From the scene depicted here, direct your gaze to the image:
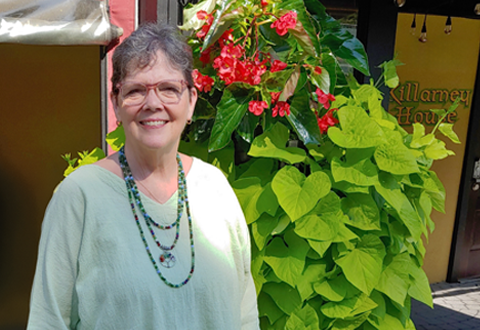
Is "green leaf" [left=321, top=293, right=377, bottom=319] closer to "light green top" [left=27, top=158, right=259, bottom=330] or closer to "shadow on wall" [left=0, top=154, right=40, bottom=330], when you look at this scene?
"light green top" [left=27, top=158, right=259, bottom=330]

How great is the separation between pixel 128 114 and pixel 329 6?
8.16ft

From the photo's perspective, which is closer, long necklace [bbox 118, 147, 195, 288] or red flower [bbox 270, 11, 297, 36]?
long necklace [bbox 118, 147, 195, 288]

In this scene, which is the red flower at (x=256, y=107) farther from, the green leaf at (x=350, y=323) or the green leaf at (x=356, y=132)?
the green leaf at (x=350, y=323)

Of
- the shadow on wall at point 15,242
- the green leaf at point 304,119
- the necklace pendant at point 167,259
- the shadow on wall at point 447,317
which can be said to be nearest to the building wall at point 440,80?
the shadow on wall at point 447,317

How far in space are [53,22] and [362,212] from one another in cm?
164

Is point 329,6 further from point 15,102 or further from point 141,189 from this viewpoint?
point 141,189

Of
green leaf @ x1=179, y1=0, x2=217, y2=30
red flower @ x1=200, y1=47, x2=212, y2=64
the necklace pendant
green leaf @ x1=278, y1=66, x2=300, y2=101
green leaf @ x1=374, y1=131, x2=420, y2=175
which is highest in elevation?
green leaf @ x1=179, y1=0, x2=217, y2=30

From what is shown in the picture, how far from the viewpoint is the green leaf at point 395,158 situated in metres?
1.54

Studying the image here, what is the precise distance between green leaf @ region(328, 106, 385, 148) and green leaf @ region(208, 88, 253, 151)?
0.34m

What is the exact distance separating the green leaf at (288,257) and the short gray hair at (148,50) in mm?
696

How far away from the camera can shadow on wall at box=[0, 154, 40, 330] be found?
299cm

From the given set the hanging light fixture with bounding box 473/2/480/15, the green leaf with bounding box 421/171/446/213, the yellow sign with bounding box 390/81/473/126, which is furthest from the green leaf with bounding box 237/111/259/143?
the hanging light fixture with bounding box 473/2/480/15

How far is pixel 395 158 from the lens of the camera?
5.14ft

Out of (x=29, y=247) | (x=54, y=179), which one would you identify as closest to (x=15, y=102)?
(x=54, y=179)
